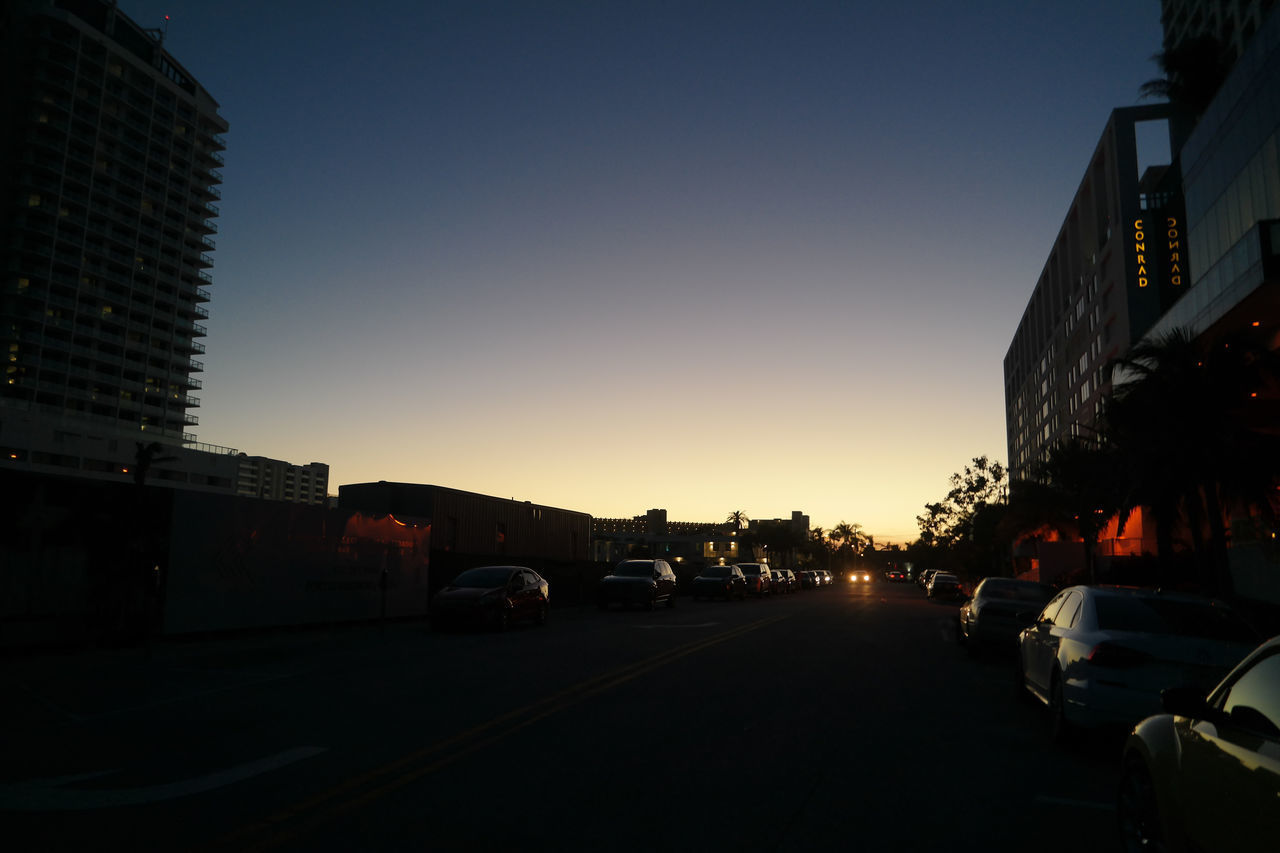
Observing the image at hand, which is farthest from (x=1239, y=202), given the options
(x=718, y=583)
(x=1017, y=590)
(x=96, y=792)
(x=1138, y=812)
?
(x=96, y=792)

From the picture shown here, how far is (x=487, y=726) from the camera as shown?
8.62 metres

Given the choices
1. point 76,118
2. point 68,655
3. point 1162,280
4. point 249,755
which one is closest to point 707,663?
point 249,755

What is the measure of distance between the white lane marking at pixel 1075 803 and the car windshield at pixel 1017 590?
10.9 meters

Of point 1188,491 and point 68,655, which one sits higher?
point 1188,491

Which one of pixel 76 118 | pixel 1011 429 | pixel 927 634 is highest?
pixel 76 118

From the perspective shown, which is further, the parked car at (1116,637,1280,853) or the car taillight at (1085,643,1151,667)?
the car taillight at (1085,643,1151,667)

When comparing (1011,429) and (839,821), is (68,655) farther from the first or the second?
(1011,429)

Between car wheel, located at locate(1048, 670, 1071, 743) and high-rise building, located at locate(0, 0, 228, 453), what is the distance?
112495 mm

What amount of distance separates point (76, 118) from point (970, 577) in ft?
377

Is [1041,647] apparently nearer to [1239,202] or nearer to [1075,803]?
[1075,803]

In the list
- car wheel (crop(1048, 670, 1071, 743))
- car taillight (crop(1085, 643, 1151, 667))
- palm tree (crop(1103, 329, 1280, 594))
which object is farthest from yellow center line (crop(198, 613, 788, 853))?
palm tree (crop(1103, 329, 1280, 594))

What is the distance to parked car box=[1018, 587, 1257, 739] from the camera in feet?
24.0

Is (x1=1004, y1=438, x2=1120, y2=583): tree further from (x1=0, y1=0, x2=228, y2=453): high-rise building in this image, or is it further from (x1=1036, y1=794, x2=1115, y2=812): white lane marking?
(x1=0, y1=0, x2=228, y2=453): high-rise building

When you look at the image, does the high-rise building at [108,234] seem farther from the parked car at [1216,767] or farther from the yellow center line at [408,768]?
the parked car at [1216,767]
